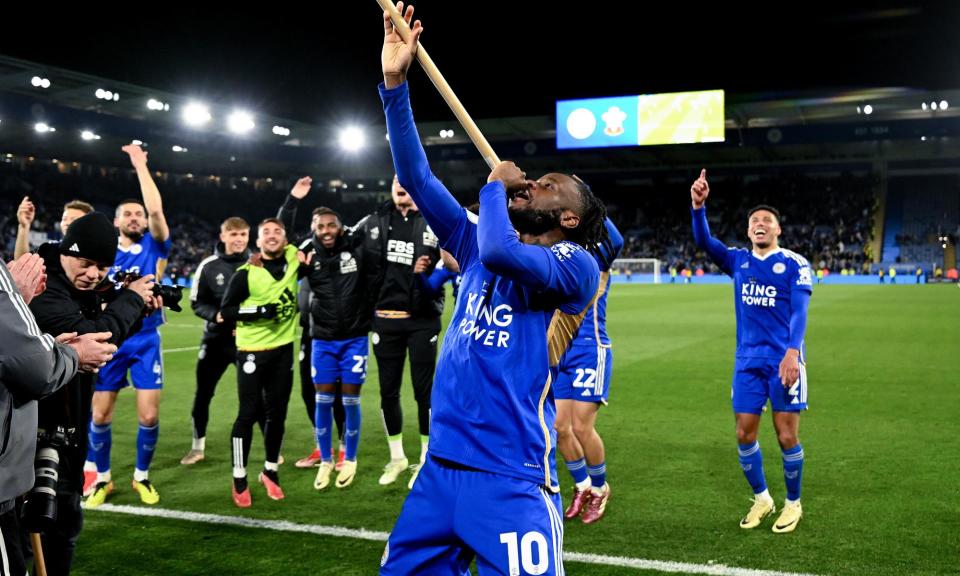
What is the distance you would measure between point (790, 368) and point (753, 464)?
783 mm

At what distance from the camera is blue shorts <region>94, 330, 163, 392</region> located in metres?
6.50

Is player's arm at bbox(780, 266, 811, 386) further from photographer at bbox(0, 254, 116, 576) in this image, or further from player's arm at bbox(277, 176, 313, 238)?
photographer at bbox(0, 254, 116, 576)

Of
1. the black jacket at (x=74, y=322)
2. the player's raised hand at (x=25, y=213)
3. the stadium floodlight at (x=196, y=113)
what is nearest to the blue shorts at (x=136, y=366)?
the player's raised hand at (x=25, y=213)

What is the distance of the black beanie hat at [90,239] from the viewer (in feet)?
12.7

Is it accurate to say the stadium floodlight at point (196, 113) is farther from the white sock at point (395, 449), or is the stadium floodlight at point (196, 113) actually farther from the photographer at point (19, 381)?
the photographer at point (19, 381)

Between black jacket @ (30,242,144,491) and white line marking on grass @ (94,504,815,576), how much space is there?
1.80 meters

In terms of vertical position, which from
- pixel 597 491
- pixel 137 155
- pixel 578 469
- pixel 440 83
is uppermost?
pixel 137 155

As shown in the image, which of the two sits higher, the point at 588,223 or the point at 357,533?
the point at 588,223

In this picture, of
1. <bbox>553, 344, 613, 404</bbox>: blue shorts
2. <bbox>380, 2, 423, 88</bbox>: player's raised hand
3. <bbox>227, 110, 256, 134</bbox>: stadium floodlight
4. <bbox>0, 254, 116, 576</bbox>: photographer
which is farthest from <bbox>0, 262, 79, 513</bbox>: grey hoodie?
<bbox>227, 110, 256, 134</bbox>: stadium floodlight

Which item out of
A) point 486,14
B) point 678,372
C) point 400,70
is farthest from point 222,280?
point 486,14

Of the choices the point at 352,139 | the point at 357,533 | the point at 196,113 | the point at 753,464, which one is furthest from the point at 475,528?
the point at 352,139

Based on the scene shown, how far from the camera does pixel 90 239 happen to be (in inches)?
153

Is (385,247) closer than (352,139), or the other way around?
(385,247)

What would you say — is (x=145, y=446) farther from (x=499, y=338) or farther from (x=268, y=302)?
(x=499, y=338)
